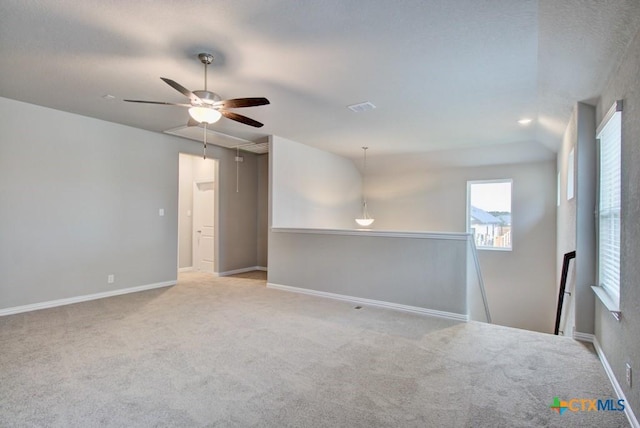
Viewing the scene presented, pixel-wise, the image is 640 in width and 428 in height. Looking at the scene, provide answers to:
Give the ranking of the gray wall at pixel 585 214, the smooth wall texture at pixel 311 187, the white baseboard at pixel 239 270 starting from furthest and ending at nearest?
1. the white baseboard at pixel 239 270
2. the smooth wall texture at pixel 311 187
3. the gray wall at pixel 585 214

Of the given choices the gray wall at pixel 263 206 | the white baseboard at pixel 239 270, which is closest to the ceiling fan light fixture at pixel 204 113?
the white baseboard at pixel 239 270

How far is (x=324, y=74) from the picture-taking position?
3207 mm

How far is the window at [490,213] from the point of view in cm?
672

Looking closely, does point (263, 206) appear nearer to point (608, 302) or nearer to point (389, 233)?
point (389, 233)

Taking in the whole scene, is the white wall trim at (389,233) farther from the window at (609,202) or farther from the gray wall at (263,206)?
the gray wall at (263,206)

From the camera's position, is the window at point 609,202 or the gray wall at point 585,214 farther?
the gray wall at point 585,214

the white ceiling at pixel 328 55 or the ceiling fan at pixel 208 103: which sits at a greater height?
the white ceiling at pixel 328 55

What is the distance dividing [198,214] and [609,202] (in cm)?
678

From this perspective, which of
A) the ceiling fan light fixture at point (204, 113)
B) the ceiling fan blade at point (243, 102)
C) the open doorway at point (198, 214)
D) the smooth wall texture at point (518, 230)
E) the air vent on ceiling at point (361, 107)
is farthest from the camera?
→ the open doorway at point (198, 214)

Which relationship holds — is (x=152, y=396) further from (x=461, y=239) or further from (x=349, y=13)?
(x=461, y=239)

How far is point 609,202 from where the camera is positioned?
2.75 meters

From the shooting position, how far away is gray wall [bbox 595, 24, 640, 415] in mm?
1982

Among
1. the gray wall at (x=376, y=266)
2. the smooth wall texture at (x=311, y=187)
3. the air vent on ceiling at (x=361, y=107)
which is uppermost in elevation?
the air vent on ceiling at (x=361, y=107)

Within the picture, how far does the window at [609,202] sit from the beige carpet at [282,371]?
2.43 ft
